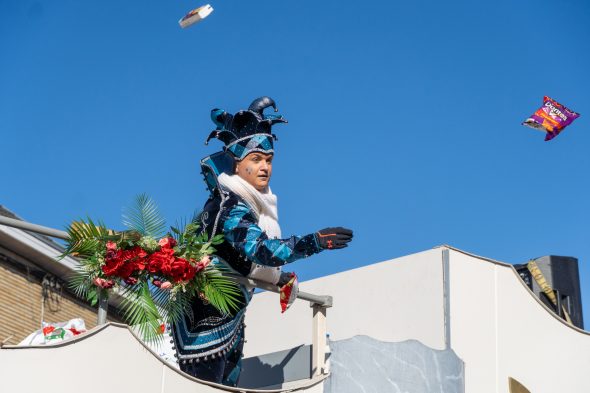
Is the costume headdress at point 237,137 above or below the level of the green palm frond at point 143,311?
above

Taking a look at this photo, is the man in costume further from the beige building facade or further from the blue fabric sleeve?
the beige building facade

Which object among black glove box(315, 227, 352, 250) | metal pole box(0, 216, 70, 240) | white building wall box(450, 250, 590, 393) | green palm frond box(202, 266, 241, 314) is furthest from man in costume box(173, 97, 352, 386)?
white building wall box(450, 250, 590, 393)

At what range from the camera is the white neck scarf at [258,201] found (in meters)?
10.8

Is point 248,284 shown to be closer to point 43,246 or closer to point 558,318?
point 558,318

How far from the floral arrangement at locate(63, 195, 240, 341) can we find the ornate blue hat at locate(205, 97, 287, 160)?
1072mm

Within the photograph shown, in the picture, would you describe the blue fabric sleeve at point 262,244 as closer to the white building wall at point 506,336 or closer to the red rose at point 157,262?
the red rose at point 157,262

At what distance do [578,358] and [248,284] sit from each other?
13.5ft

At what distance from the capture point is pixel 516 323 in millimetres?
12188

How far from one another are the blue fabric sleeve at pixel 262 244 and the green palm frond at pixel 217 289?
0.30 metres

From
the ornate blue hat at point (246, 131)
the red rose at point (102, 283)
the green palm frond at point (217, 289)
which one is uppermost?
the ornate blue hat at point (246, 131)

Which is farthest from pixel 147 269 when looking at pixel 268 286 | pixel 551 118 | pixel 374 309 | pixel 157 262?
pixel 551 118

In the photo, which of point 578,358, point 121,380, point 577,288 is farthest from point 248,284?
point 577,288

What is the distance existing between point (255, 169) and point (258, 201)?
0.94 ft

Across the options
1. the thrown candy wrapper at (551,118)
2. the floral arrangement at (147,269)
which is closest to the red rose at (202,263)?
the floral arrangement at (147,269)
